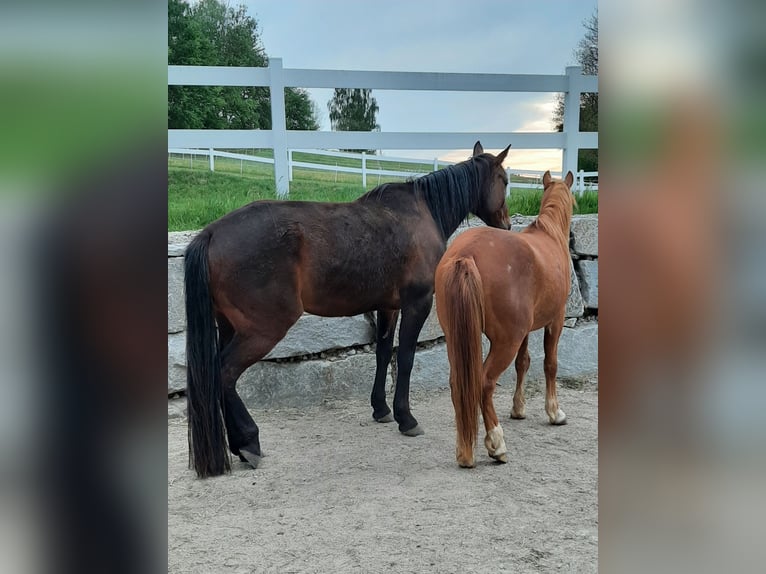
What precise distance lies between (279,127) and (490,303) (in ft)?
8.29

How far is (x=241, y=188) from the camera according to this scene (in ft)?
15.2

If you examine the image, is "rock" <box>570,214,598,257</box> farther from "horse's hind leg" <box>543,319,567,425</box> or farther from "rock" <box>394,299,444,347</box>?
"horse's hind leg" <box>543,319,567,425</box>

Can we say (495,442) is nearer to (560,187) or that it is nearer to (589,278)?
(560,187)

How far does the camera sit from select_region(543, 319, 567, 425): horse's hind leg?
3277 millimetres

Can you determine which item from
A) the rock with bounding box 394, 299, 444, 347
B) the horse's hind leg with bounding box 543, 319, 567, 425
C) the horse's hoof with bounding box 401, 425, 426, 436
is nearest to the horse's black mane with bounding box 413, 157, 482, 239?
the horse's hind leg with bounding box 543, 319, 567, 425

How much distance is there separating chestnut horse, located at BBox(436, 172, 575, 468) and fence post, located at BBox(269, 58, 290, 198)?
7.09 feet

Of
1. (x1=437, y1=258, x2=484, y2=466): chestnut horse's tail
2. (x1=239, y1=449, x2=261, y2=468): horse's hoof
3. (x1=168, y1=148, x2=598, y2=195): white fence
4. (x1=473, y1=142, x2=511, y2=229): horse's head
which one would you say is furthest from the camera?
(x1=168, y1=148, x2=598, y2=195): white fence
